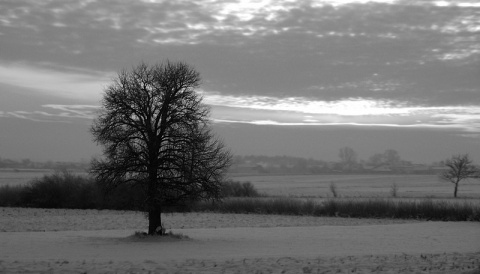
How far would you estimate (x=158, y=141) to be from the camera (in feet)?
104

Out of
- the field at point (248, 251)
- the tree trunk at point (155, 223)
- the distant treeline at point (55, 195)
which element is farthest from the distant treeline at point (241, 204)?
the field at point (248, 251)

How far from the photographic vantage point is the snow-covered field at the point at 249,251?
18.6m

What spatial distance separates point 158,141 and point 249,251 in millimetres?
9180

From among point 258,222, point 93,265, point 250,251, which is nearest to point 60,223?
point 258,222

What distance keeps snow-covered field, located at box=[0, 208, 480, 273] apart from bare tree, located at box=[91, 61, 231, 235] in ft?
10.1

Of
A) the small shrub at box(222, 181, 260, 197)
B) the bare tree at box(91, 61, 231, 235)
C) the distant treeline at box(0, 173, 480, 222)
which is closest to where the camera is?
the bare tree at box(91, 61, 231, 235)

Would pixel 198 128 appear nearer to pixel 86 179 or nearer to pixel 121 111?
pixel 121 111

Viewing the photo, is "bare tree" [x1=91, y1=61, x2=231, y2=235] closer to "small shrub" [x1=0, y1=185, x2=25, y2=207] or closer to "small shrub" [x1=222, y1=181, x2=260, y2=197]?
"small shrub" [x1=0, y1=185, x2=25, y2=207]

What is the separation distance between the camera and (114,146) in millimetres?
31328

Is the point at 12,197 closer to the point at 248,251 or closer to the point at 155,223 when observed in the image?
the point at 155,223

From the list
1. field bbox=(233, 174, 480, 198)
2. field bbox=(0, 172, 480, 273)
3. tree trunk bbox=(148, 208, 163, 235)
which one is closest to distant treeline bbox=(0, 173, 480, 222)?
tree trunk bbox=(148, 208, 163, 235)

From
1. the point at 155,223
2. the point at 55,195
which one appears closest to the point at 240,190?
the point at 55,195

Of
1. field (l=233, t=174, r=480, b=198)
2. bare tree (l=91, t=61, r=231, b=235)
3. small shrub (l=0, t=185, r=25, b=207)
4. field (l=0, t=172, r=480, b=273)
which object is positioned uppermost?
bare tree (l=91, t=61, r=231, b=235)

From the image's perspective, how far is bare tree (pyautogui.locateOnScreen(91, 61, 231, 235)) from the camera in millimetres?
31234
